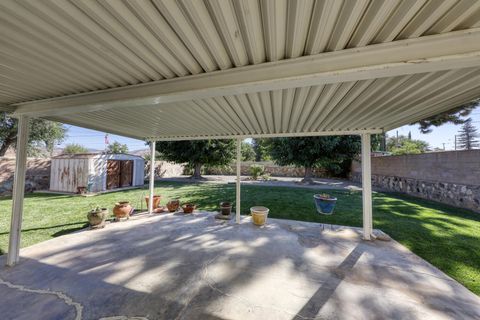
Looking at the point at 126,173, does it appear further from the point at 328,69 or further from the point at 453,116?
the point at 453,116

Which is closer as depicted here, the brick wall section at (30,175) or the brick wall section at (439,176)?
the brick wall section at (439,176)

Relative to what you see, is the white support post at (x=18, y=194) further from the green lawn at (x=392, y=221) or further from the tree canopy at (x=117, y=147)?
the tree canopy at (x=117, y=147)

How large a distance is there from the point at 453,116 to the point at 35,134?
24.8m

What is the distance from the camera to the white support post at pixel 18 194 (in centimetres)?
332

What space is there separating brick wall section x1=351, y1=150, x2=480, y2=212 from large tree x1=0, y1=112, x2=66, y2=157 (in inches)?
887

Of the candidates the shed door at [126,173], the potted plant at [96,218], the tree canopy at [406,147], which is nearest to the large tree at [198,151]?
the shed door at [126,173]

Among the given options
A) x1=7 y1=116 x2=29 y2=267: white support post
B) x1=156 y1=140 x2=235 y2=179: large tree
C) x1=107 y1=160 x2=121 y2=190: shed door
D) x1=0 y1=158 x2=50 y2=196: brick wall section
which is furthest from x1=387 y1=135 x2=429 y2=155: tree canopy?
x1=0 y1=158 x2=50 y2=196: brick wall section

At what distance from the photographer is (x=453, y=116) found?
30.1 feet

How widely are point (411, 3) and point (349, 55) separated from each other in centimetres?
44

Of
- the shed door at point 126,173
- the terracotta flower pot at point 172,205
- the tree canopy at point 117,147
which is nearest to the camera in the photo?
the terracotta flower pot at point 172,205

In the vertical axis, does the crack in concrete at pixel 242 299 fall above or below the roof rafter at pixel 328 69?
below

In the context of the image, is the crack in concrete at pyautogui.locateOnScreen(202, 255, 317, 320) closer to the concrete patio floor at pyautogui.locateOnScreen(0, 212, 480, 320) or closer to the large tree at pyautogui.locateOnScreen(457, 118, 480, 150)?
the concrete patio floor at pyautogui.locateOnScreen(0, 212, 480, 320)

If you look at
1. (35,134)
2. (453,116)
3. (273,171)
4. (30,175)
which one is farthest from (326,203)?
(35,134)

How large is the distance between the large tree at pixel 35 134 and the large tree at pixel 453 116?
23640 mm
